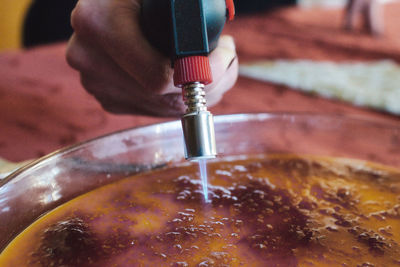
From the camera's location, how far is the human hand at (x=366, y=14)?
149cm

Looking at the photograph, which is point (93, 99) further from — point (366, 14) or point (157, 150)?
point (366, 14)

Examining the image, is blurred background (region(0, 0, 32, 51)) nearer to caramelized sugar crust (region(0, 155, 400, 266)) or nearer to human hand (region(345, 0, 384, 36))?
human hand (region(345, 0, 384, 36))

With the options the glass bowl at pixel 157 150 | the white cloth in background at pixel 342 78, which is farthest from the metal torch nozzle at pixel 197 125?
the white cloth in background at pixel 342 78

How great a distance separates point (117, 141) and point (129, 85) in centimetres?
7

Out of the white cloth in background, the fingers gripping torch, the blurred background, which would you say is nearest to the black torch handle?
the fingers gripping torch

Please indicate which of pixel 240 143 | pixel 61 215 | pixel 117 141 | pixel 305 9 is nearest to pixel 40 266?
pixel 61 215

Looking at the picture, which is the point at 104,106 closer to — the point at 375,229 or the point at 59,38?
the point at 375,229

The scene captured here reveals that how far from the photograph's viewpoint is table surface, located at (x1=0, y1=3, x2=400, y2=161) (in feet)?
2.47

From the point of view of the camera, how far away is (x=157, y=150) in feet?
1.79

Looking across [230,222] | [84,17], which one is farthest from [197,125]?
[84,17]

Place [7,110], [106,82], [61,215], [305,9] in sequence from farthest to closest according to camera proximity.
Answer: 1. [305,9]
2. [7,110]
3. [106,82]
4. [61,215]

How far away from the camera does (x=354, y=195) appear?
47 centimetres

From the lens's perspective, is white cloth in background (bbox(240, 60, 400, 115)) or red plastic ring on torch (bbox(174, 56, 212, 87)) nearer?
red plastic ring on torch (bbox(174, 56, 212, 87))

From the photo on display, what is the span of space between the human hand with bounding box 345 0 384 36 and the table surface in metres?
0.05
